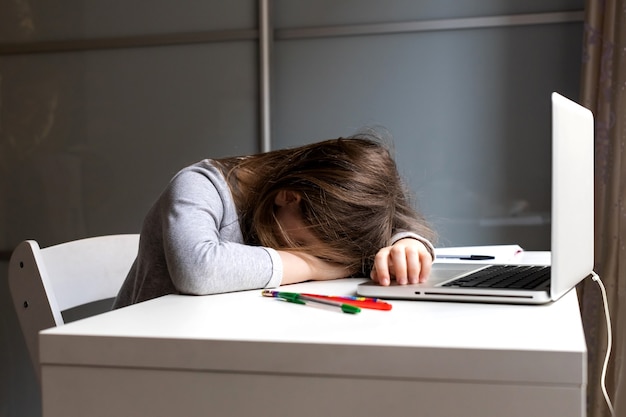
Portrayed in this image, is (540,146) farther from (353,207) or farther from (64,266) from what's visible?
(64,266)

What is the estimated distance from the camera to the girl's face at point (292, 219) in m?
1.07

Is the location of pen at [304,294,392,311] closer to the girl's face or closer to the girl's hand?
the girl's hand

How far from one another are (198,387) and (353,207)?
20.9 inches

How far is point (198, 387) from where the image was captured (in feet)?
1.84

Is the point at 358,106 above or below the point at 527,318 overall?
above

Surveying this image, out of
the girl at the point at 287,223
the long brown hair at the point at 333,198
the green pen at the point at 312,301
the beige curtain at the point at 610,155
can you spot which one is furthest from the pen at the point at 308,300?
the beige curtain at the point at 610,155

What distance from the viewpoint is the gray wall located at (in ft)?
7.29

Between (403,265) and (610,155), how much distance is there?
1.41 meters

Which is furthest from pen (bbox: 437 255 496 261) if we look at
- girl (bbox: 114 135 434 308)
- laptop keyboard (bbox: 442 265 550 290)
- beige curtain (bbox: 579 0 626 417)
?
beige curtain (bbox: 579 0 626 417)

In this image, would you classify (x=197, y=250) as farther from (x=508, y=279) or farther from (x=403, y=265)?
(x=508, y=279)

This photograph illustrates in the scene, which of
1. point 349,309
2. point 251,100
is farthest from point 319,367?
point 251,100

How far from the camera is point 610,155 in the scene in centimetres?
207

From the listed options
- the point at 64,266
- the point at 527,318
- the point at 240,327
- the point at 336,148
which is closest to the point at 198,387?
the point at 240,327

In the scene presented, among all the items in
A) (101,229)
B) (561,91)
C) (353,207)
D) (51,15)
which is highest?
(51,15)
